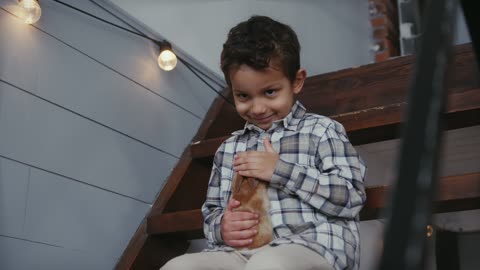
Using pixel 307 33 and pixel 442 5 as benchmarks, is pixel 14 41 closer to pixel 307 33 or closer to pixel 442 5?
pixel 442 5

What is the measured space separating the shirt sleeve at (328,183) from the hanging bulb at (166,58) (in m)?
0.76

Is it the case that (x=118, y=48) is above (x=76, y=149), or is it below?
above

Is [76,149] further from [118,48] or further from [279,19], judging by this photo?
[279,19]

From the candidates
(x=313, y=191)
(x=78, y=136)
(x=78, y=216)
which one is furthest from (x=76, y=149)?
(x=313, y=191)

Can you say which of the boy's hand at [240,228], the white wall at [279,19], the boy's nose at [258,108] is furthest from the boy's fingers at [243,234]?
the white wall at [279,19]

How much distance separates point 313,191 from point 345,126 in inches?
17.8

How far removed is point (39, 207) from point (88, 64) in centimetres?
41

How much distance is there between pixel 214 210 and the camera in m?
1.29

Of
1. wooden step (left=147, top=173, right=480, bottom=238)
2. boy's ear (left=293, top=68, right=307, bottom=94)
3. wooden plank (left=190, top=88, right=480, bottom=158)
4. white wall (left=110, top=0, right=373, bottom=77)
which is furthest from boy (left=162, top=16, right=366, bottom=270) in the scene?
white wall (left=110, top=0, right=373, bottom=77)

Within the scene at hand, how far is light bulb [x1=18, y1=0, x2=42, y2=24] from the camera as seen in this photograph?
1.41m

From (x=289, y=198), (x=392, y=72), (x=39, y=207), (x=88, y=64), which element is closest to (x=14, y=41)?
(x=88, y=64)

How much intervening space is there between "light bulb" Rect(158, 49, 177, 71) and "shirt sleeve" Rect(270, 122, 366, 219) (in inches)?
30.0

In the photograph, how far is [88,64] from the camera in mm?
1596

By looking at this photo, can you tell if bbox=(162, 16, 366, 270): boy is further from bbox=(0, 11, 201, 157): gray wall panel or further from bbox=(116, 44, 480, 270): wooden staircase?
bbox=(0, 11, 201, 157): gray wall panel
